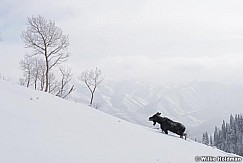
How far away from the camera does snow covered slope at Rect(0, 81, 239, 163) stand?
729 centimetres

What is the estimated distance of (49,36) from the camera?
114ft

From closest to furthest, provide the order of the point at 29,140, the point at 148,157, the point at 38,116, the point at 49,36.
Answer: the point at 29,140, the point at 148,157, the point at 38,116, the point at 49,36

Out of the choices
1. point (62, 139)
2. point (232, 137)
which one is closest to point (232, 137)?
point (232, 137)

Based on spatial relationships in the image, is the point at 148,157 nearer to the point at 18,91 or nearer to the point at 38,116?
the point at 38,116

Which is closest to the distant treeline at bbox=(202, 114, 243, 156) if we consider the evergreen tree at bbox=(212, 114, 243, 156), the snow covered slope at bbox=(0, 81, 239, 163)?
the evergreen tree at bbox=(212, 114, 243, 156)

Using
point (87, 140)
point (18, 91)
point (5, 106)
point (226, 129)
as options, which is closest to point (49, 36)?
point (18, 91)

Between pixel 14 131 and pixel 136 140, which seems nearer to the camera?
pixel 14 131

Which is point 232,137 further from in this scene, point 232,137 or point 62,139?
point 62,139

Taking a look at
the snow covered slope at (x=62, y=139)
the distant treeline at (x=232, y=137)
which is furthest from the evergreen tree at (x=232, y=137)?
the snow covered slope at (x=62, y=139)

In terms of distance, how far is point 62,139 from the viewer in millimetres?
8719

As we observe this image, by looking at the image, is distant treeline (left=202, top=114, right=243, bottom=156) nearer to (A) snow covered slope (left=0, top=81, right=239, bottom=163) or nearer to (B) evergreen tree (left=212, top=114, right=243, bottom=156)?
(B) evergreen tree (left=212, top=114, right=243, bottom=156)

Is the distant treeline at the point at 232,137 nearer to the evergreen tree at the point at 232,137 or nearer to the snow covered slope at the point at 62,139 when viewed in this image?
the evergreen tree at the point at 232,137

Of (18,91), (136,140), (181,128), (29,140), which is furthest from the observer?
(181,128)

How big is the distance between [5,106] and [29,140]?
3353 mm
